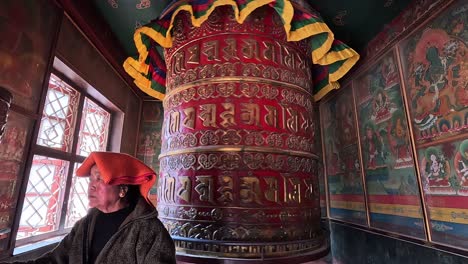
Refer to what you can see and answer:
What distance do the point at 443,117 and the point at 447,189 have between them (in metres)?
0.56

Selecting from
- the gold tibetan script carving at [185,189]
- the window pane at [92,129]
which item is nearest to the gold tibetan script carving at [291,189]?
the gold tibetan script carving at [185,189]

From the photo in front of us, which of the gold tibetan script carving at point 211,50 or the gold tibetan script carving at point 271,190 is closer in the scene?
the gold tibetan script carving at point 271,190

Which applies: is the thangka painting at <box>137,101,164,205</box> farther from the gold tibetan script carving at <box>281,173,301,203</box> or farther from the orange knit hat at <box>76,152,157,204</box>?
the orange knit hat at <box>76,152,157,204</box>

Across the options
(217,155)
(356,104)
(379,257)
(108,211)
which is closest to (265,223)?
(217,155)

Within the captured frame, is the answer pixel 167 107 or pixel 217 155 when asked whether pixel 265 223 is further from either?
pixel 167 107

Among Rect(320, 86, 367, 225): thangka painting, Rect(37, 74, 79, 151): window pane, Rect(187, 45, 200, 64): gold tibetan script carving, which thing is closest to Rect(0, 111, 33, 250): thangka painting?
Rect(37, 74, 79, 151): window pane

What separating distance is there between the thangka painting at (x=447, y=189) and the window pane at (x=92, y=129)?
12.2 feet

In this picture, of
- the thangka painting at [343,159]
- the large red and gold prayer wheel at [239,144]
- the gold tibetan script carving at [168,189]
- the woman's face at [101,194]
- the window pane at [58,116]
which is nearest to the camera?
the woman's face at [101,194]

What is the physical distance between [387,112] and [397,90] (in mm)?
249

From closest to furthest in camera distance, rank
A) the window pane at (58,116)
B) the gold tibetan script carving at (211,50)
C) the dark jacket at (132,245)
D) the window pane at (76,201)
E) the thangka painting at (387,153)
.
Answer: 1. the dark jacket at (132,245)
2. the gold tibetan script carving at (211,50)
3. the thangka painting at (387,153)
4. the window pane at (58,116)
5. the window pane at (76,201)

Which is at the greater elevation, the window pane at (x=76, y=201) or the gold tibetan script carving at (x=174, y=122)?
the gold tibetan script carving at (x=174, y=122)

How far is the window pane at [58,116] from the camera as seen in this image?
8.53ft

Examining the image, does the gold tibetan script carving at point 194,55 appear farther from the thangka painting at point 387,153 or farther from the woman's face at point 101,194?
the thangka painting at point 387,153

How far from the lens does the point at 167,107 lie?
2.50m
